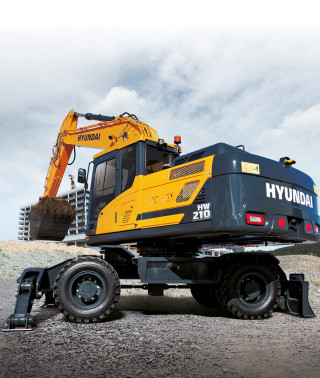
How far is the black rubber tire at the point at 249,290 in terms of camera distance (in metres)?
6.75

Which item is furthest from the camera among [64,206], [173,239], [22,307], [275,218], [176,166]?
[64,206]

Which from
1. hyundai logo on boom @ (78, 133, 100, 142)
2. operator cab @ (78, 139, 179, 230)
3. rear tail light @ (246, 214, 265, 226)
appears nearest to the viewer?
rear tail light @ (246, 214, 265, 226)

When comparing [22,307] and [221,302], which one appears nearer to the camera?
[22,307]

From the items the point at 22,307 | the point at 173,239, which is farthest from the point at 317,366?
the point at 22,307

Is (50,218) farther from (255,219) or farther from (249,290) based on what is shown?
(255,219)

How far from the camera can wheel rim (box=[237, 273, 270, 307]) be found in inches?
272

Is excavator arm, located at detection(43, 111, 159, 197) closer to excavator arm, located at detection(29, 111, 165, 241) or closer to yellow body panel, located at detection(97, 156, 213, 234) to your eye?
excavator arm, located at detection(29, 111, 165, 241)

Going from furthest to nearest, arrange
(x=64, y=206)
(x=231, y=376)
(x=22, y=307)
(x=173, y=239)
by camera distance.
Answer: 1. (x=64, y=206)
2. (x=173, y=239)
3. (x=22, y=307)
4. (x=231, y=376)

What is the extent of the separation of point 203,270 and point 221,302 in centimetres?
67

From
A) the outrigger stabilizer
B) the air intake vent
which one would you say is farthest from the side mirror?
the air intake vent

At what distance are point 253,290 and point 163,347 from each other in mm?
3012

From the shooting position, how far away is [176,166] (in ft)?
22.1

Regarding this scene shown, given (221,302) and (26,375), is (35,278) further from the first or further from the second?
(221,302)

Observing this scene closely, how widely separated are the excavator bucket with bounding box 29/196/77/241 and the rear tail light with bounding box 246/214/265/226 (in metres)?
7.00
